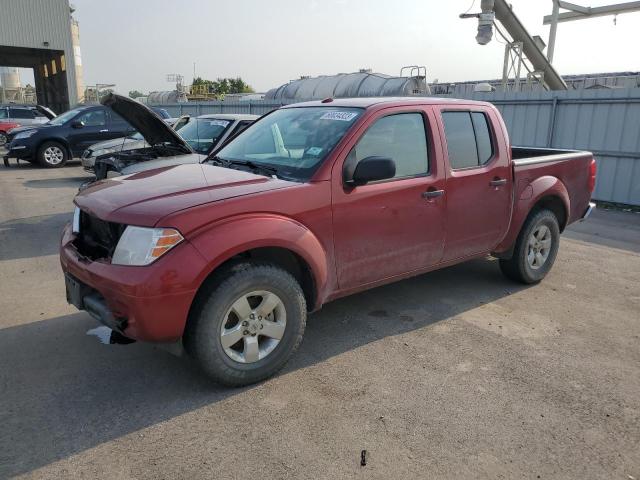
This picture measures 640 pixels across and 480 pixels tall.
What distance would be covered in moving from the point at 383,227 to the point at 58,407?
2.41 meters

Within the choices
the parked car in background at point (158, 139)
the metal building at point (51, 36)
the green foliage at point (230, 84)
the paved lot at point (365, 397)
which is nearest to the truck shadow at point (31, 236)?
the parked car in background at point (158, 139)

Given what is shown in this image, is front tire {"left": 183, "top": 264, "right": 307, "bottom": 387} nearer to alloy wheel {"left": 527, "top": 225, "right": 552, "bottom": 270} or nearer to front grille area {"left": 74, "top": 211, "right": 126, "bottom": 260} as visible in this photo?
front grille area {"left": 74, "top": 211, "right": 126, "bottom": 260}

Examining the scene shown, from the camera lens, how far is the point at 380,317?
14.5 feet

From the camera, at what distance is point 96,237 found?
11.3 feet

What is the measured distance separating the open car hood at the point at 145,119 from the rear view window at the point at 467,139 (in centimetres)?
321

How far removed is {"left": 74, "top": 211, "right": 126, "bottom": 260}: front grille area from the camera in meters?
3.14

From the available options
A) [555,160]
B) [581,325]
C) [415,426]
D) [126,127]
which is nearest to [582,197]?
[555,160]

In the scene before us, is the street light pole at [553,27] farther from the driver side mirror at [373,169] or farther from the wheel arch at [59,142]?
the driver side mirror at [373,169]

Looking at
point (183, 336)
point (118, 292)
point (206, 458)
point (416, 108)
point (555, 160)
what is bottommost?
point (206, 458)

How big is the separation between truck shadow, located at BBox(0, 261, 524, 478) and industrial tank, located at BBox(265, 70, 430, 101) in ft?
52.9

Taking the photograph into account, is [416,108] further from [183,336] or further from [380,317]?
[183,336]

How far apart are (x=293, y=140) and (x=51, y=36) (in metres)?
31.1

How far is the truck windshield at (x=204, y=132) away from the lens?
27.7 feet

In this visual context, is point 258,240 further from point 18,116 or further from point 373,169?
point 18,116
